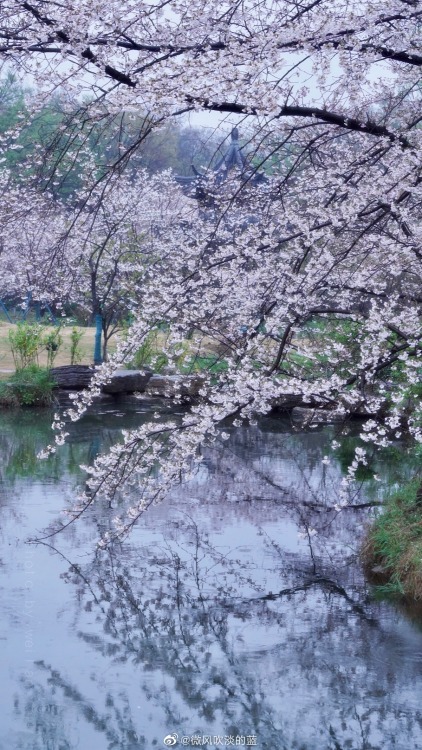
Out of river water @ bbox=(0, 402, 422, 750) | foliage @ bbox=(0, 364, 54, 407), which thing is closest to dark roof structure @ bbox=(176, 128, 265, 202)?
river water @ bbox=(0, 402, 422, 750)

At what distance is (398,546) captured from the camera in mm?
5285

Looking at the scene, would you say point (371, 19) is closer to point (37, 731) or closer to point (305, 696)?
point (305, 696)

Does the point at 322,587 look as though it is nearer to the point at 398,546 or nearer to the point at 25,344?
the point at 398,546

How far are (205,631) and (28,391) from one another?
8.16 meters

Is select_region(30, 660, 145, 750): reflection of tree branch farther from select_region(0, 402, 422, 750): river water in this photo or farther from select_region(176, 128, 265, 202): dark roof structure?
select_region(176, 128, 265, 202): dark roof structure

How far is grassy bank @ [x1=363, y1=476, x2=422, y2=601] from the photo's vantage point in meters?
5.05

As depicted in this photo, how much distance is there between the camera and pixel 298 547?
5.95 m

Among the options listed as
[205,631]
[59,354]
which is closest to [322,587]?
[205,631]

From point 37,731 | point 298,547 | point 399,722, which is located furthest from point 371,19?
point 298,547

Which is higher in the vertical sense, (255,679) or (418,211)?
(418,211)

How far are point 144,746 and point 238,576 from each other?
2004 millimetres

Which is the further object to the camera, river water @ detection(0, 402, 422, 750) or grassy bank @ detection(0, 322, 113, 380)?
grassy bank @ detection(0, 322, 113, 380)

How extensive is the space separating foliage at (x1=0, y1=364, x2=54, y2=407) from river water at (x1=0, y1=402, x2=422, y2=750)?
16.0 ft

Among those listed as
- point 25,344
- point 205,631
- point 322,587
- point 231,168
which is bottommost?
point 205,631
